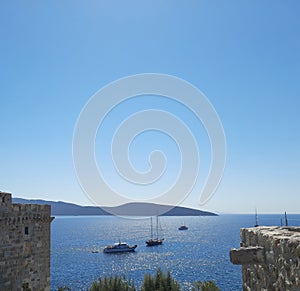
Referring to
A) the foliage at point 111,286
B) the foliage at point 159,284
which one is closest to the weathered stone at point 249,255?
the foliage at point 159,284

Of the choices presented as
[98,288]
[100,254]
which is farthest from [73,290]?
[100,254]

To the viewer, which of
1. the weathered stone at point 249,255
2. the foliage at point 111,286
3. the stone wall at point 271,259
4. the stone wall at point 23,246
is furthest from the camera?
the foliage at point 111,286

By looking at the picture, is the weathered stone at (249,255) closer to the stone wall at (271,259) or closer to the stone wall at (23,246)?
the stone wall at (271,259)

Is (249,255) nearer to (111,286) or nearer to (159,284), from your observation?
(159,284)

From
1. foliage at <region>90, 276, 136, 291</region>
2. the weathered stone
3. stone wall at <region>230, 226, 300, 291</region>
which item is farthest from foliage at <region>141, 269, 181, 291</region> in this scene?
the weathered stone

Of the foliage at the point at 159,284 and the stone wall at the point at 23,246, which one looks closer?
the stone wall at the point at 23,246

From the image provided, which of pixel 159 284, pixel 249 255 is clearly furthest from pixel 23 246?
pixel 159 284

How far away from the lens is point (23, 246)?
11.5 meters

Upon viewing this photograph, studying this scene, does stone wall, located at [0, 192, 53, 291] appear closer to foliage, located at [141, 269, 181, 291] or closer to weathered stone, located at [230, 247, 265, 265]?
weathered stone, located at [230, 247, 265, 265]

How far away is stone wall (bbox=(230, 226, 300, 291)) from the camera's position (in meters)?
4.40

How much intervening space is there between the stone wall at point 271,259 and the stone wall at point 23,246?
7275mm

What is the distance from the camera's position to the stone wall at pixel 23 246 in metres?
10.6

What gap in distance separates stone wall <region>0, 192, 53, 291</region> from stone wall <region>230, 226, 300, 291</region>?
7.27 metres

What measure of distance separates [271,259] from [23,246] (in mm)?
8706
